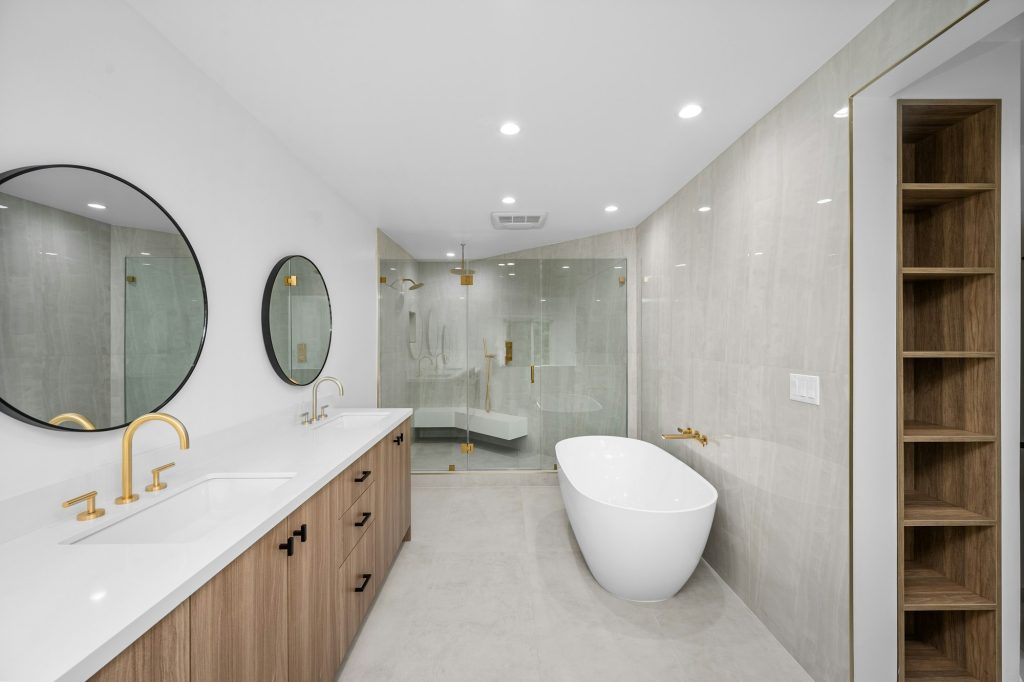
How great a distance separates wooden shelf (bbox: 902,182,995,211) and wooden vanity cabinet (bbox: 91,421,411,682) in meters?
2.43

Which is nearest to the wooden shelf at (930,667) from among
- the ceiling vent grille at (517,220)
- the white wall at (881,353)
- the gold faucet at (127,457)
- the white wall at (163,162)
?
the white wall at (881,353)

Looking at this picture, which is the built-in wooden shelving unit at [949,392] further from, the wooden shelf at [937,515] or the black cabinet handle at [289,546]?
the black cabinet handle at [289,546]

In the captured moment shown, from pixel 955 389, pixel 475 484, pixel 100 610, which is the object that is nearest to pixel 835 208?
pixel 955 389

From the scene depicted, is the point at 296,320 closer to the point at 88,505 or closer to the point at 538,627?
the point at 88,505

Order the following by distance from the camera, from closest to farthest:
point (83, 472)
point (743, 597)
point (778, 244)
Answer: point (83, 472) → point (778, 244) → point (743, 597)

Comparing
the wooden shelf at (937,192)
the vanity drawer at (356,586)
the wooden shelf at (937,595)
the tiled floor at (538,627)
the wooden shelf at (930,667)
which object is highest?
the wooden shelf at (937,192)

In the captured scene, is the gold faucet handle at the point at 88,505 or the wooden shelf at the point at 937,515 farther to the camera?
the wooden shelf at the point at 937,515

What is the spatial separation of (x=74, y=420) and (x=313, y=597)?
2.99 feet

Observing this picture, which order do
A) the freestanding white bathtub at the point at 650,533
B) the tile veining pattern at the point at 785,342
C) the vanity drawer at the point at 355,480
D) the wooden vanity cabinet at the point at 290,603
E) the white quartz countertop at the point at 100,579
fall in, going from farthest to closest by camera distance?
the freestanding white bathtub at the point at 650,533, the vanity drawer at the point at 355,480, the tile veining pattern at the point at 785,342, the wooden vanity cabinet at the point at 290,603, the white quartz countertop at the point at 100,579

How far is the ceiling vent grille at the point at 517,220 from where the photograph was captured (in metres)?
3.49

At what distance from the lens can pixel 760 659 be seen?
1878mm

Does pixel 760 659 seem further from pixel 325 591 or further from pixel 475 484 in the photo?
pixel 475 484

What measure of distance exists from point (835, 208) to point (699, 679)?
2.00 metres

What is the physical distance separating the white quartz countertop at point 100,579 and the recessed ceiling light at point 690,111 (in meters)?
2.22
